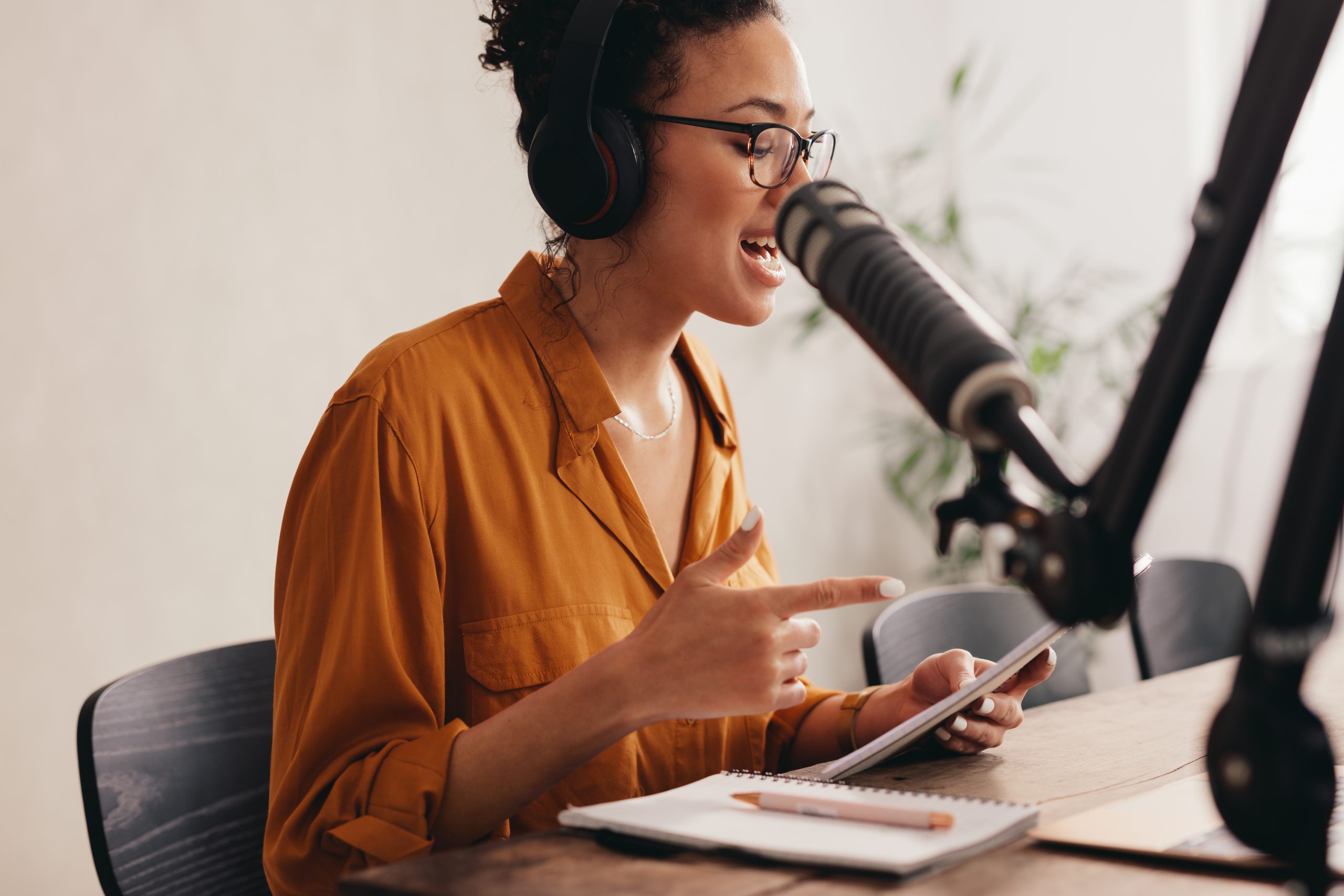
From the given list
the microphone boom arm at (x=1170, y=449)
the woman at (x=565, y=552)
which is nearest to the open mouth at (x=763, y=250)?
the woman at (x=565, y=552)

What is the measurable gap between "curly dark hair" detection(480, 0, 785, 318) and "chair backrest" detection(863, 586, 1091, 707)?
2.12ft

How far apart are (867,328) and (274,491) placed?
5.23ft

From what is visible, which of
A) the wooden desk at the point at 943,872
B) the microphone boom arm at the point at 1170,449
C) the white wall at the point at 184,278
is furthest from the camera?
the white wall at the point at 184,278

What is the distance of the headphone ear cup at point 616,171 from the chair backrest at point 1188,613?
4.05ft

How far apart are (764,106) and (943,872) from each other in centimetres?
78

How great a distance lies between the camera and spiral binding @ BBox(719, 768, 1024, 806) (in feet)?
2.39

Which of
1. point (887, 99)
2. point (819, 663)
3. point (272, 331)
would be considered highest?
point (887, 99)

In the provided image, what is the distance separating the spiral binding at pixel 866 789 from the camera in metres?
0.73

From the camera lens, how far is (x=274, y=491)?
1.90 meters

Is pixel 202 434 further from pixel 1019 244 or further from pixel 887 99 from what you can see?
pixel 1019 244

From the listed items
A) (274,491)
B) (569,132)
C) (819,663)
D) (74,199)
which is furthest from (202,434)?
(819,663)

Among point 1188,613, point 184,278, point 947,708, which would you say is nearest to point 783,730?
point 947,708

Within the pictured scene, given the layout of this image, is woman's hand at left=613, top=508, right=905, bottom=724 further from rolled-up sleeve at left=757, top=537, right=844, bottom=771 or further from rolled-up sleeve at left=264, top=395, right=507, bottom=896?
rolled-up sleeve at left=757, top=537, right=844, bottom=771

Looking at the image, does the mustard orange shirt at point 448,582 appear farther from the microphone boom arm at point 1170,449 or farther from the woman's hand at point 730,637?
the microphone boom arm at point 1170,449
